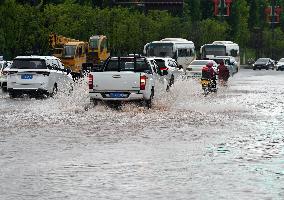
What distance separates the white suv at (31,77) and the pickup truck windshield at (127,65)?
3867 mm

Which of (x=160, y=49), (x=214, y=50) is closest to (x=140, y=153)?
(x=160, y=49)

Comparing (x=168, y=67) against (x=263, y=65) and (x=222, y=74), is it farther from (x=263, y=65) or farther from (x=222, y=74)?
(x=263, y=65)

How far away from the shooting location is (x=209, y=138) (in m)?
17.4

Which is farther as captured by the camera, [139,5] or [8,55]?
[139,5]

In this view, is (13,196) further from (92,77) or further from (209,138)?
(92,77)

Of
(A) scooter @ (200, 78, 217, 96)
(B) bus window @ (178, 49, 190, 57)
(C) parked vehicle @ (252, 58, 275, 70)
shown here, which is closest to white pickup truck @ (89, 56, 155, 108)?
(A) scooter @ (200, 78, 217, 96)

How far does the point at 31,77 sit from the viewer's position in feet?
105

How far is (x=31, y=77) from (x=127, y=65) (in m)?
4.31

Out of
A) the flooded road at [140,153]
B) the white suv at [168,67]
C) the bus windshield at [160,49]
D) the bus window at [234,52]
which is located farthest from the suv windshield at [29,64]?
the bus window at [234,52]

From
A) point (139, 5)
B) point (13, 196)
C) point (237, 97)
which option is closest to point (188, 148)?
point (13, 196)

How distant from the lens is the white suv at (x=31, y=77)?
31.9 metres

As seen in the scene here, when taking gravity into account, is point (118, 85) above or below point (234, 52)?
above

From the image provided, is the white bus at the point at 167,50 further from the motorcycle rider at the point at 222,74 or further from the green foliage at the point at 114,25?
the motorcycle rider at the point at 222,74

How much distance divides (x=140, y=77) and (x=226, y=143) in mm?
9240
